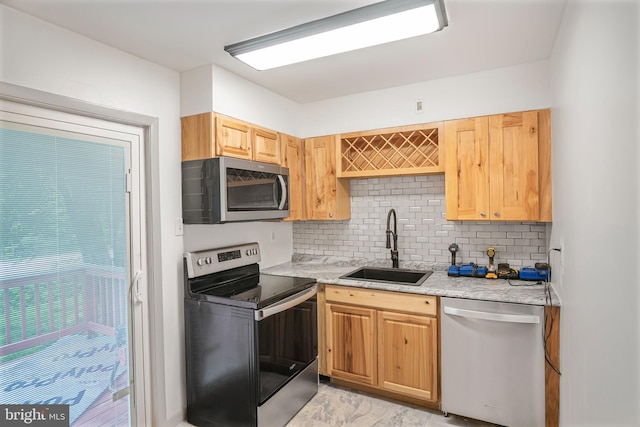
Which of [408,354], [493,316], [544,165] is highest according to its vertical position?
[544,165]

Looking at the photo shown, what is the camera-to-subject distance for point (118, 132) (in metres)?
2.24

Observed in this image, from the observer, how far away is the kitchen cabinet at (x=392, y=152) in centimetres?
289

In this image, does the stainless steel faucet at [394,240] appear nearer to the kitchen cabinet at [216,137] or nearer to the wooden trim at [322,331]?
the wooden trim at [322,331]

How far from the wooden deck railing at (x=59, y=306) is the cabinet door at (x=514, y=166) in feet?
8.59

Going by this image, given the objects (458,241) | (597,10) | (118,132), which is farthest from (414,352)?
(118,132)

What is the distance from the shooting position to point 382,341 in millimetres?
2662

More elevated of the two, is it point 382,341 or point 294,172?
point 294,172

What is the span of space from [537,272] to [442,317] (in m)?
0.78

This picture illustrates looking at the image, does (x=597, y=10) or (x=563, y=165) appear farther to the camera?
(x=563, y=165)

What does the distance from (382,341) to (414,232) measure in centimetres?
101

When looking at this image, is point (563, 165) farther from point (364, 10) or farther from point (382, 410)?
point (382, 410)

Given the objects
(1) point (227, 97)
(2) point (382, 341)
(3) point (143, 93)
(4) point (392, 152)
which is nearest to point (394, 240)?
(4) point (392, 152)

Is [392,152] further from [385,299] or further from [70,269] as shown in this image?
[70,269]

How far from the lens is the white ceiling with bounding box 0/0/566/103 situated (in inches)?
68.6
